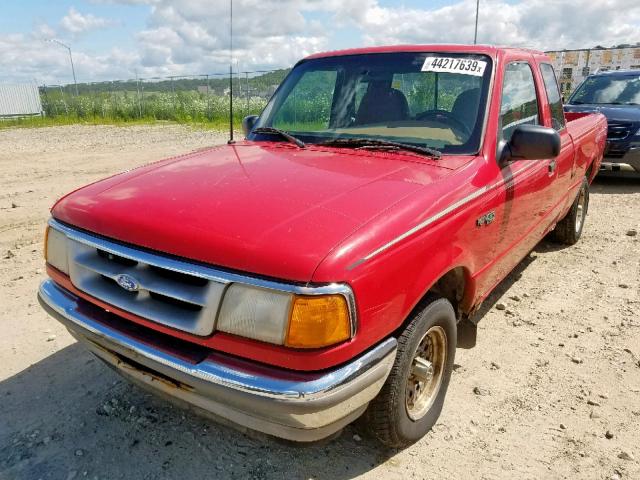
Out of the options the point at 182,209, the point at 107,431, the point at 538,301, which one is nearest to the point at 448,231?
the point at 182,209

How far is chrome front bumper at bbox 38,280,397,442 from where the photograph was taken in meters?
1.78

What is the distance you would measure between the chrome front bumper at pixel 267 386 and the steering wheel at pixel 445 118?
147cm

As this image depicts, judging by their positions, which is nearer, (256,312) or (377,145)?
(256,312)

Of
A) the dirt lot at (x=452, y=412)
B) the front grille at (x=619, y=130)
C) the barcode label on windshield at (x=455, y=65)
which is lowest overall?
the dirt lot at (x=452, y=412)

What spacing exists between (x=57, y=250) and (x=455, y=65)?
248cm

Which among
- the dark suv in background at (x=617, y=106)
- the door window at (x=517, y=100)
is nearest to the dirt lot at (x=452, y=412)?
the door window at (x=517, y=100)

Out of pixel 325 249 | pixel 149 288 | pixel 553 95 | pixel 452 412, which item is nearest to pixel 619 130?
pixel 553 95

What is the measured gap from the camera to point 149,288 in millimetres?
2014

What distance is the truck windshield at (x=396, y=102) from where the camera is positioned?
299 centimetres

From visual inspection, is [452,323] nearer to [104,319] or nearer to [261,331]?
[261,331]

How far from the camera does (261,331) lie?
1823mm

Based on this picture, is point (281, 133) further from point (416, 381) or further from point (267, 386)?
point (267, 386)

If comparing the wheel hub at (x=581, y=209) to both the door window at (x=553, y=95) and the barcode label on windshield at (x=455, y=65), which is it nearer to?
the door window at (x=553, y=95)

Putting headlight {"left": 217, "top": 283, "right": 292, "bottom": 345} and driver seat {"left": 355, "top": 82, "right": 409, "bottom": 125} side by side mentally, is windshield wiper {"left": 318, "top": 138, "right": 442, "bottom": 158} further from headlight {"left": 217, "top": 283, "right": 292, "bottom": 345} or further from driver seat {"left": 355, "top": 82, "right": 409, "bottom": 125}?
headlight {"left": 217, "top": 283, "right": 292, "bottom": 345}
